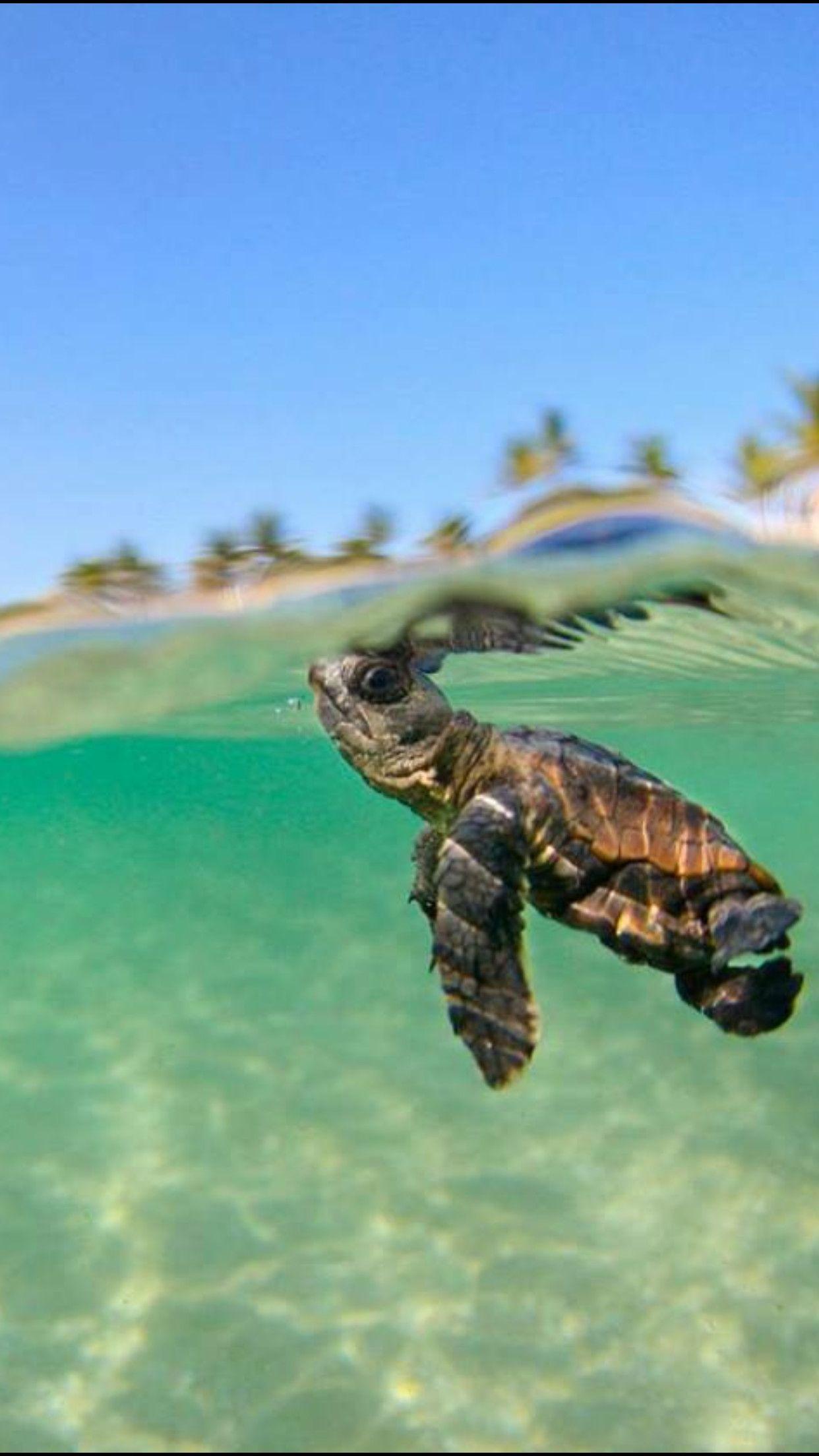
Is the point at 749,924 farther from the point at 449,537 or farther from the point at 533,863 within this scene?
the point at 449,537

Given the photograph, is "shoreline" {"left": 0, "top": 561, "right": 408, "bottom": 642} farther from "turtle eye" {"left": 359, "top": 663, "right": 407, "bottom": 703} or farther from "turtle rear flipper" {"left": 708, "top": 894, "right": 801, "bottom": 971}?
"turtle rear flipper" {"left": 708, "top": 894, "right": 801, "bottom": 971}

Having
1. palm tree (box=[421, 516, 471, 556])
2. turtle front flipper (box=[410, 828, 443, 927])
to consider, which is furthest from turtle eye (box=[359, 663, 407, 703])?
palm tree (box=[421, 516, 471, 556])

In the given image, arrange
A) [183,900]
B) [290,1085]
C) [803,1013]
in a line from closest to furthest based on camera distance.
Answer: [290,1085] < [803,1013] < [183,900]

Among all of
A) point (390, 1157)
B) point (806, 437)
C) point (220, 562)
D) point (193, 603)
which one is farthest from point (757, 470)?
point (390, 1157)

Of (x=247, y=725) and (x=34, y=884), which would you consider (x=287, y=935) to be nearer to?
(x=247, y=725)

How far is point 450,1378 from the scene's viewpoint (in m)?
8.62

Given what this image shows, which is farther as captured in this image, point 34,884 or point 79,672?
point 34,884

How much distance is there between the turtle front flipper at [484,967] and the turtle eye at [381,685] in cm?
137

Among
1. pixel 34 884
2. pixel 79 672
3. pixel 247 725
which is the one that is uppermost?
pixel 79 672

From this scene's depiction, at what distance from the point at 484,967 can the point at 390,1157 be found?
7.18m

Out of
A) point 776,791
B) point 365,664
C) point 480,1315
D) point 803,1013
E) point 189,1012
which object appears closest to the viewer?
point 365,664

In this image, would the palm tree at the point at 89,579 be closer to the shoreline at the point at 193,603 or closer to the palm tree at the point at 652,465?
the shoreline at the point at 193,603

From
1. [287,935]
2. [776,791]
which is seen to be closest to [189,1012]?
[287,935]

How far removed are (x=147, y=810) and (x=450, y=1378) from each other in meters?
51.6
